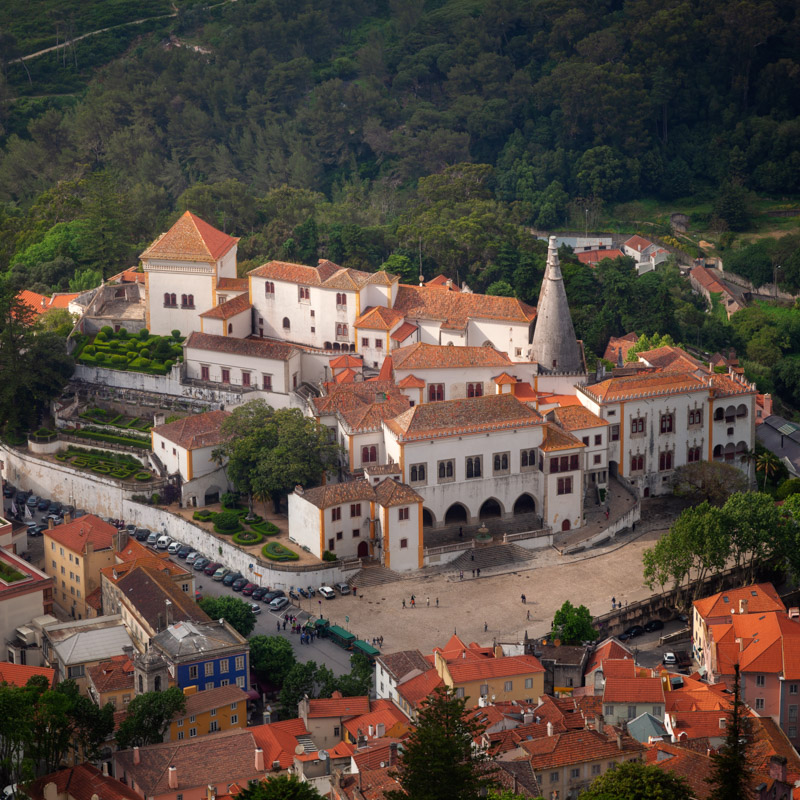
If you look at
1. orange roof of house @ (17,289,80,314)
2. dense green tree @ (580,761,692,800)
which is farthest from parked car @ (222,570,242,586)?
dense green tree @ (580,761,692,800)

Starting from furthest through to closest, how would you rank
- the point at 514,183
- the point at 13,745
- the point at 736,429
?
1. the point at 514,183
2. the point at 736,429
3. the point at 13,745

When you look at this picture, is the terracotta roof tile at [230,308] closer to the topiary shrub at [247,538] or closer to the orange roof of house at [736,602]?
the topiary shrub at [247,538]

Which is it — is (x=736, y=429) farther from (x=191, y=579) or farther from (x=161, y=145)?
(x=161, y=145)

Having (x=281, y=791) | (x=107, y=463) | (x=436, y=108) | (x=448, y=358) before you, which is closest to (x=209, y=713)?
(x=281, y=791)

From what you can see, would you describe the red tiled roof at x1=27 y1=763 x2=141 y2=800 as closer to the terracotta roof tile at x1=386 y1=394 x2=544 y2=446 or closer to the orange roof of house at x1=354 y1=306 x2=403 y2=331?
the terracotta roof tile at x1=386 y1=394 x2=544 y2=446

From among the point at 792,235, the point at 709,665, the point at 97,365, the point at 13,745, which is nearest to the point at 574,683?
the point at 709,665

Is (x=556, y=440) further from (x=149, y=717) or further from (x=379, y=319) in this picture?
(x=149, y=717)
